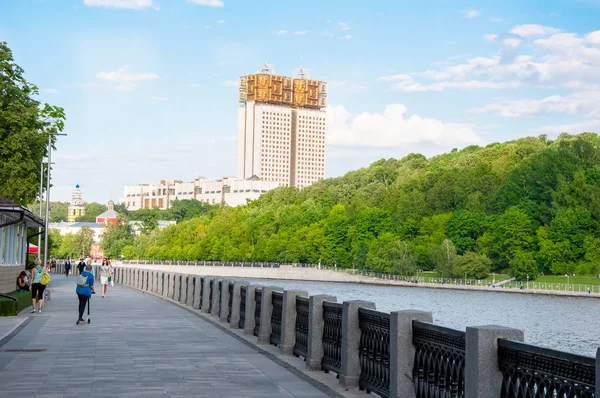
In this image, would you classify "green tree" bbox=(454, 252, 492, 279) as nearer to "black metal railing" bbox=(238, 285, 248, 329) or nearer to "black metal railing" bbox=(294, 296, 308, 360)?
"black metal railing" bbox=(238, 285, 248, 329)

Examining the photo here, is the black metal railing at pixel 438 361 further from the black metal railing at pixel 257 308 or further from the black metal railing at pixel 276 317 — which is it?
the black metal railing at pixel 257 308

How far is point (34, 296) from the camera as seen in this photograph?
29.2 meters

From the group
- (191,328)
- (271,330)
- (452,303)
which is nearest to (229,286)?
(191,328)

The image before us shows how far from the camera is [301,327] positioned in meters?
15.9

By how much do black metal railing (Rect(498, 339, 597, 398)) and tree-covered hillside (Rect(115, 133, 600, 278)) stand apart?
107m

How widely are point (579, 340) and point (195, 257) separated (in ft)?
413

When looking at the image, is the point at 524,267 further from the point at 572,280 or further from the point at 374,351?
the point at 374,351

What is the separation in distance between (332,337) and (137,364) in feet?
10.6

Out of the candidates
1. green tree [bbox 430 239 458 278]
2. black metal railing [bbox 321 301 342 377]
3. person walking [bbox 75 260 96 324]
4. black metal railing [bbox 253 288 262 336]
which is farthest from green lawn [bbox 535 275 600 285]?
black metal railing [bbox 321 301 342 377]

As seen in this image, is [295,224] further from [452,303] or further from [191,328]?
[191,328]

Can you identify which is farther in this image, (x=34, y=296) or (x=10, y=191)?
(x=10, y=191)

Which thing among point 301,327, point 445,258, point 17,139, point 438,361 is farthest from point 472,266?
point 438,361

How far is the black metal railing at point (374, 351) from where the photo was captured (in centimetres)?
1097

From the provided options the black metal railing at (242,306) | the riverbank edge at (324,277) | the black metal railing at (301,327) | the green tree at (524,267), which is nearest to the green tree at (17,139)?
the black metal railing at (242,306)
